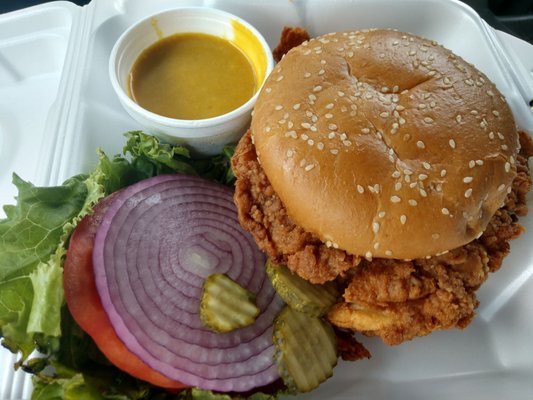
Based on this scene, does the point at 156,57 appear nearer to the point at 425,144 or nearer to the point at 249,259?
the point at 249,259

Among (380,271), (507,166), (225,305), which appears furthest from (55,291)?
(507,166)

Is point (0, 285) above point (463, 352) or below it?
above

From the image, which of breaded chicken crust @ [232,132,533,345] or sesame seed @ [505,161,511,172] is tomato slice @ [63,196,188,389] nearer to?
breaded chicken crust @ [232,132,533,345]

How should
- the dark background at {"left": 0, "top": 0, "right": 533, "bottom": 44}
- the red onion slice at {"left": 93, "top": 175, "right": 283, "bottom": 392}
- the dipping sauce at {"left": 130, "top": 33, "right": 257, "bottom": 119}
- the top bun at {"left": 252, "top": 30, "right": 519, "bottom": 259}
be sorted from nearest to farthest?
the top bun at {"left": 252, "top": 30, "right": 519, "bottom": 259} → the red onion slice at {"left": 93, "top": 175, "right": 283, "bottom": 392} → the dipping sauce at {"left": 130, "top": 33, "right": 257, "bottom": 119} → the dark background at {"left": 0, "top": 0, "right": 533, "bottom": 44}

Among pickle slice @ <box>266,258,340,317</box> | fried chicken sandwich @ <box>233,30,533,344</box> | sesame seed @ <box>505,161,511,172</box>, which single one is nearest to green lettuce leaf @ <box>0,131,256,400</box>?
pickle slice @ <box>266,258,340,317</box>

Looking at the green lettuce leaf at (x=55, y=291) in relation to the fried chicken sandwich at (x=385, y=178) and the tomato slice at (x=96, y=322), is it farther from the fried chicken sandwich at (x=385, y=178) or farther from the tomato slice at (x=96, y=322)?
the fried chicken sandwich at (x=385, y=178)

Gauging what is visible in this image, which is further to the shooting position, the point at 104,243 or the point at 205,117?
the point at 205,117

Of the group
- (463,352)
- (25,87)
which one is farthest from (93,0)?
(463,352)
